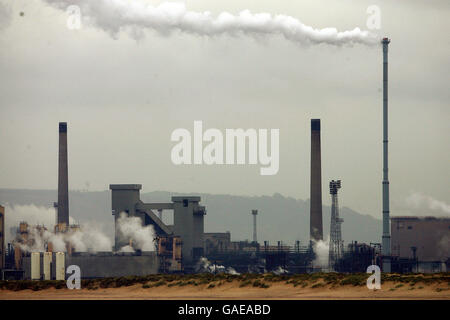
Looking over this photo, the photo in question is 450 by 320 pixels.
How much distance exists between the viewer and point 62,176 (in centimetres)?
14138

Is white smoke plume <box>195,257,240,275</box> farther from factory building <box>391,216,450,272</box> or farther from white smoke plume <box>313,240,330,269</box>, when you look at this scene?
factory building <box>391,216,450,272</box>

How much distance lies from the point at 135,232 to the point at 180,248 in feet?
24.1

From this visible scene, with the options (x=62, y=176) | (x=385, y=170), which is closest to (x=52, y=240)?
(x=62, y=176)

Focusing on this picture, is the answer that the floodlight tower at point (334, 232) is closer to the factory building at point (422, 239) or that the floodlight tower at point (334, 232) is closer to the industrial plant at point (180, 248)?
the industrial plant at point (180, 248)

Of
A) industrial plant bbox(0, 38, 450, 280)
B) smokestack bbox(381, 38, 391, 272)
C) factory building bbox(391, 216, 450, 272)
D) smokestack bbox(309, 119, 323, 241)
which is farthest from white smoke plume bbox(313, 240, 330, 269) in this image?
smokestack bbox(381, 38, 391, 272)

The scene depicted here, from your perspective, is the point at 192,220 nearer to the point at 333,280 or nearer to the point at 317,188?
the point at 317,188

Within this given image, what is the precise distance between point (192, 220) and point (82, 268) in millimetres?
19062

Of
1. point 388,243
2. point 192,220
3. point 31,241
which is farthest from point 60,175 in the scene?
point 388,243

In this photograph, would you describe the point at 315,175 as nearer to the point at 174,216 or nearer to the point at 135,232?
the point at 174,216

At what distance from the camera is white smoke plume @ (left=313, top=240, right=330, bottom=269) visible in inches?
5610

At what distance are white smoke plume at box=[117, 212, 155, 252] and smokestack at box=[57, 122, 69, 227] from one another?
33.9 ft

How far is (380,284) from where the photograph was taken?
2042 inches

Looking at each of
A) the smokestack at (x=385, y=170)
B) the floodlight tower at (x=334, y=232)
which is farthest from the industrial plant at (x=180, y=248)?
the smokestack at (x=385, y=170)

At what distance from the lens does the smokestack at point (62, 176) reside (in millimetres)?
140000
